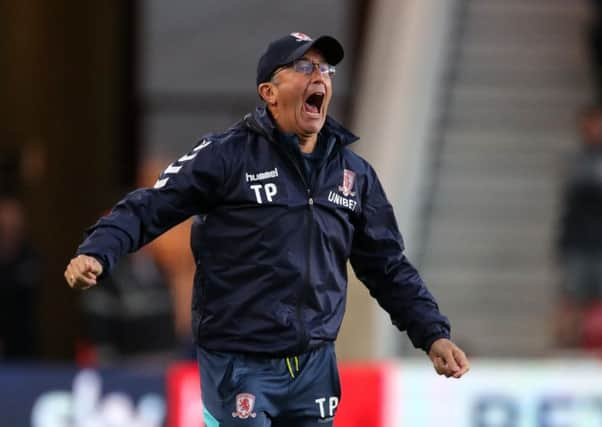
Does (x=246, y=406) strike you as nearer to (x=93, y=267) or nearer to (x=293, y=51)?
(x=93, y=267)

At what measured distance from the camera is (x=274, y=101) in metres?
6.39

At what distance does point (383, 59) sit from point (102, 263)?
826 centimetres

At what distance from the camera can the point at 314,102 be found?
637 cm

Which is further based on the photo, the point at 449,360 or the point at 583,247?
the point at 583,247

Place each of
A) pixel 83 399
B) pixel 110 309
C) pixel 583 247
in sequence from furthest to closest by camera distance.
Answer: pixel 110 309, pixel 583 247, pixel 83 399

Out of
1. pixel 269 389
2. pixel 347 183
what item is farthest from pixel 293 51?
pixel 269 389

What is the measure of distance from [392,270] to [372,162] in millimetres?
6401

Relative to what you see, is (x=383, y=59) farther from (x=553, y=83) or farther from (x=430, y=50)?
(x=553, y=83)

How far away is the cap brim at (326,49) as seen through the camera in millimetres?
6266

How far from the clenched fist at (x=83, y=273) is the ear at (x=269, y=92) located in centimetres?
94

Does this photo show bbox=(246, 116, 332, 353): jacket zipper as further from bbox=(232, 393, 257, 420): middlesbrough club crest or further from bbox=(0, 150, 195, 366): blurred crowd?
bbox=(0, 150, 195, 366): blurred crowd

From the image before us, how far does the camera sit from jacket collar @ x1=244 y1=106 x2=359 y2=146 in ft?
20.9

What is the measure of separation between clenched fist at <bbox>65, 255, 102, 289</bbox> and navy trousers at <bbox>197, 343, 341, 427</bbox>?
712mm

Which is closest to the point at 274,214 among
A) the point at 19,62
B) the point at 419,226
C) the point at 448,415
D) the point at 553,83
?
the point at 448,415
